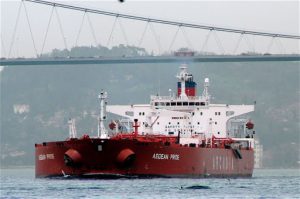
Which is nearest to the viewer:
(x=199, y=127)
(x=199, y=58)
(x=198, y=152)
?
(x=198, y=152)

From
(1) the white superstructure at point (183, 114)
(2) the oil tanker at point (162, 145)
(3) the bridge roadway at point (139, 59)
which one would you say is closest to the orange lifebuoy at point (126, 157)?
(2) the oil tanker at point (162, 145)

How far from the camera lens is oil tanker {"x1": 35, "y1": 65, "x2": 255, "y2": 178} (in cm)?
8481

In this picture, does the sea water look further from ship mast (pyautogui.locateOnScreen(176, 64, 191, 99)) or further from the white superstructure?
ship mast (pyautogui.locateOnScreen(176, 64, 191, 99))

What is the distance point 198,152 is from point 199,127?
7016 mm

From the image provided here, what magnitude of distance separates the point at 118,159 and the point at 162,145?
2944mm

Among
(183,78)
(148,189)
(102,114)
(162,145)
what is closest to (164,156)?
(162,145)

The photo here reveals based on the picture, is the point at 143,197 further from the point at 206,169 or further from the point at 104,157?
the point at 206,169

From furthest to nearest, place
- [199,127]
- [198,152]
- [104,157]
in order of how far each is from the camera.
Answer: [199,127], [198,152], [104,157]

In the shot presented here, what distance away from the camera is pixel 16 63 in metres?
122

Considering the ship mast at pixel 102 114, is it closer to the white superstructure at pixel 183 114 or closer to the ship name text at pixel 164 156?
the ship name text at pixel 164 156

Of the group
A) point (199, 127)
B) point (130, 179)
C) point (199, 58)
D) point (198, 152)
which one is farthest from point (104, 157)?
point (199, 58)

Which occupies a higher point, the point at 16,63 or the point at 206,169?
the point at 16,63

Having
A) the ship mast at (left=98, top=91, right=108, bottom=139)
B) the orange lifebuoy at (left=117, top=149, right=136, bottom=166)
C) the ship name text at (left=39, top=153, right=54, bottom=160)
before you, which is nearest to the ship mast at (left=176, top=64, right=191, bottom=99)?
the ship mast at (left=98, top=91, right=108, bottom=139)

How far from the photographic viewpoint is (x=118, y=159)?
84375 millimetres
